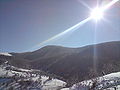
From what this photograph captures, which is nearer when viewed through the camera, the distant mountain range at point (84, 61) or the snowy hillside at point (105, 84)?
the snowy hillside at point (105, 84)

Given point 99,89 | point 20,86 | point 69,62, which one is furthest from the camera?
point 69,62

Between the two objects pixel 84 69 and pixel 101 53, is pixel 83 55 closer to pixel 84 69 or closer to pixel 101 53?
pixel 101 53

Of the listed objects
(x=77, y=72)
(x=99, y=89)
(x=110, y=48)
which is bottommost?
(x=99, y=89)

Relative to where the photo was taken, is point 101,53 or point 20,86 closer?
point 20,86

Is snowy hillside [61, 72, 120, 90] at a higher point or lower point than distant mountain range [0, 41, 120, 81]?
lower

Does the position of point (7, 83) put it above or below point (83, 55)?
below

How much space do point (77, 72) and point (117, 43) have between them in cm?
5948

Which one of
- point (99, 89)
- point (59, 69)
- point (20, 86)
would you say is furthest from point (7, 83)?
point (59, 69)

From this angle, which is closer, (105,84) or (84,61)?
(105,84)

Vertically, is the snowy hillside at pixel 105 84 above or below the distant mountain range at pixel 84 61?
below

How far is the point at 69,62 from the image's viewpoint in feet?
439

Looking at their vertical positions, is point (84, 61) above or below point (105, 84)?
above

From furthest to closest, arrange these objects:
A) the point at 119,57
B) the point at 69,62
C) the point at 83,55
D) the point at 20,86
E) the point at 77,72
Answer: the point at 83,55 → the point at 69,62 → the point at 119,57 → the point at 77,72 → the point at 20,86

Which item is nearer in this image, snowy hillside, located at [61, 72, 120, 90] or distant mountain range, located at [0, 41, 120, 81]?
snowy hillside, located at [61, 72, 120, 90]
